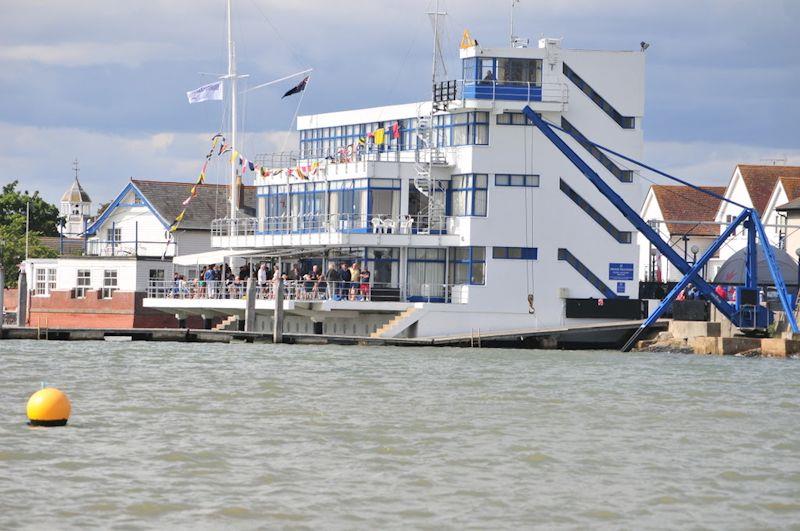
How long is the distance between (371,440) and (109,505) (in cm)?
668

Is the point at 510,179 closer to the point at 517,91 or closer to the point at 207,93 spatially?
the point at 517,91

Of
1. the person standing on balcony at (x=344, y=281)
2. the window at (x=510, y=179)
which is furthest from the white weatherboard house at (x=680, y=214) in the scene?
the person standing on balcony at (x=344, y=281)

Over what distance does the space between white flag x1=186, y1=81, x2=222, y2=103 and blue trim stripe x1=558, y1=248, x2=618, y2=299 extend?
55.5ft

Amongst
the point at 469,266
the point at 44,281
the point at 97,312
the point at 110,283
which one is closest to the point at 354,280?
the point at 469,266

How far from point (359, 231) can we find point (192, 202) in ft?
72.1

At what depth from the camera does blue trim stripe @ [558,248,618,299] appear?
56.8 m

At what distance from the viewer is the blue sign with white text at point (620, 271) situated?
189 feet

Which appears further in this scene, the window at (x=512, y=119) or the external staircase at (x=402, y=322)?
the window at (x=512, y=119)

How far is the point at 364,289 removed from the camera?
5584cm

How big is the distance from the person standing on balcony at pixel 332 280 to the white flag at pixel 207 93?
1209 cm

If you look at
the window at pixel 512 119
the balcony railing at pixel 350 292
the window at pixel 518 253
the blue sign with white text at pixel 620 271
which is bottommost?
the balcony railing at pixel 350 292

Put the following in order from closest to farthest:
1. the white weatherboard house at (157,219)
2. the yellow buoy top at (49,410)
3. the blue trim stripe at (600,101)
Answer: the yellow buoy top at (49,410) → the blue trim stripe at (600,101) → the white weatherboard house at (157,219)

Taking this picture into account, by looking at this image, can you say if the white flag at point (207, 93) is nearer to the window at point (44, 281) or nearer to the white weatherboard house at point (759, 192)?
the window at point (44, 281)

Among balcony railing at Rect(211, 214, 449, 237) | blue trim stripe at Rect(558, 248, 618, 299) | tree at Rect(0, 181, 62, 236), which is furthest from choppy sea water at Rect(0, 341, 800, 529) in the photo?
tree at Rect(0, 181, 62, 236)
